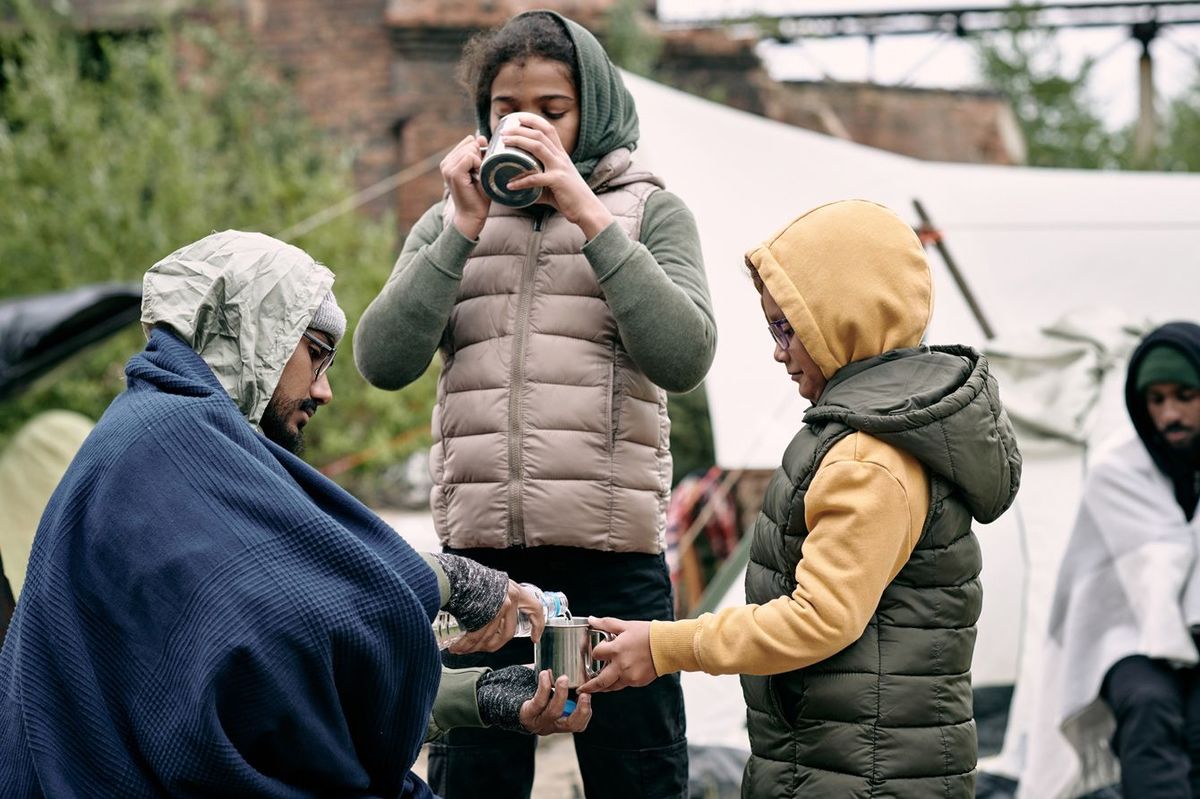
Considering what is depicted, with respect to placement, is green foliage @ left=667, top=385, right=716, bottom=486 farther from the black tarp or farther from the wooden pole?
the black tarp

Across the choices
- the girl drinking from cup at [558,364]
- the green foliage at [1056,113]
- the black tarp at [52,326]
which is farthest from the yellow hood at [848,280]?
the green foliage at [1056,113]

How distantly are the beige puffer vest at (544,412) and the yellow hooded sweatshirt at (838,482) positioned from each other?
31 centimetres

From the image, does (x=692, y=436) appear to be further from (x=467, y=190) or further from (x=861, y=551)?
(x=861, y=551)

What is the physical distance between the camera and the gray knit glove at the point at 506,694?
2.13m

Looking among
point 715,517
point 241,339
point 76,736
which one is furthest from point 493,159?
point 715,517

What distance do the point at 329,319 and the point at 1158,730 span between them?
8.21ft

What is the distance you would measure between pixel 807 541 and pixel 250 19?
8.81 metres

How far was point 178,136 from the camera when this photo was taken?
838 cm

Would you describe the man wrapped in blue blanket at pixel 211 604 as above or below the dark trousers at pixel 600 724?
above

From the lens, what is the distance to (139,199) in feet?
27.1

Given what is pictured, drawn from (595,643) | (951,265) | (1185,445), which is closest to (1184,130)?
(951,265)

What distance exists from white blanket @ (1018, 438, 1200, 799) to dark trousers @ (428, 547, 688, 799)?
1830 millimetres

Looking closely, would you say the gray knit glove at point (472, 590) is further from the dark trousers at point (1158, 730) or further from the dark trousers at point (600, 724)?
the dark trousers at point (1158, 730)

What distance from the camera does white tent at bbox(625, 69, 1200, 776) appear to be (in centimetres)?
480
